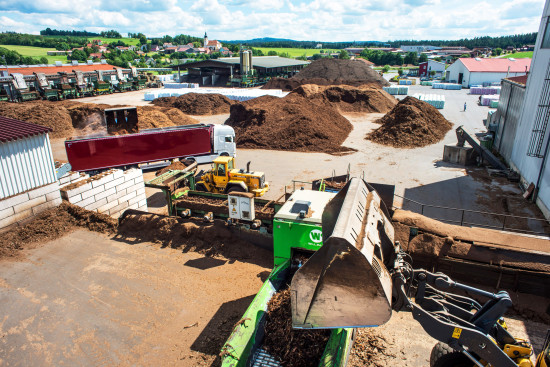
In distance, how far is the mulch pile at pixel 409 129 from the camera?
28.5m

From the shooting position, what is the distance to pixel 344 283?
5133mm

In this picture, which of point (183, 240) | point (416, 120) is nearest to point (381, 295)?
point (183, 240)

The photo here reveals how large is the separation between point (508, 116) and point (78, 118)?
118 ft

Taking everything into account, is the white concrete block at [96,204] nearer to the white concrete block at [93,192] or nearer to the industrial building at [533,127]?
the white concrete block at [93,192]

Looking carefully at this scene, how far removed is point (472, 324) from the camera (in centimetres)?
583

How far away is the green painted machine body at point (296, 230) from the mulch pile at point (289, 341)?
1.86 metres

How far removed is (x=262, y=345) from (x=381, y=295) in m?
3.40

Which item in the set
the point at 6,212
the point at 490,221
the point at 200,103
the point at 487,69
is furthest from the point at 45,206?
the point at 487,69

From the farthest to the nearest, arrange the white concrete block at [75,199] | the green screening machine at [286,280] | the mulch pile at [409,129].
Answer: the mulch pile at [409,129] → the white concrete block at [75,199] → the green screening machine at [286,280]

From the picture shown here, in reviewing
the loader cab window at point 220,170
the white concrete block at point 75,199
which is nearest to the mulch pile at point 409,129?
the loader cab window at point 220,170

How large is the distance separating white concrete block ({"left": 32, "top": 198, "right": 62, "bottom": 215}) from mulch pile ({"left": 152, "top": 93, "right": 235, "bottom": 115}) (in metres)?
28.2

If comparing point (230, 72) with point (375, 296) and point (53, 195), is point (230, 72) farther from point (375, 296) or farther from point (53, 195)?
point (375, 296)

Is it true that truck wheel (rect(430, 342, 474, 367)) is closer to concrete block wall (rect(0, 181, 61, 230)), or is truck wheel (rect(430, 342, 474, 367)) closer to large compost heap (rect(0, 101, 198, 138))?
concrete block wall (rect(0, 181, 61, 230))

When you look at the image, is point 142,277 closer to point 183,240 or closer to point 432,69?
point 183,240
